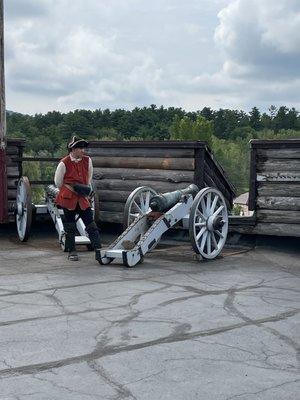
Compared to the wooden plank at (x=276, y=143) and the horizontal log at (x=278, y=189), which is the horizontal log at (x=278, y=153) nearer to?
the wooden plank at (x=276, y=143)

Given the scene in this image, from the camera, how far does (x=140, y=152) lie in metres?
10.9

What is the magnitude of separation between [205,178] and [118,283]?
3808mm

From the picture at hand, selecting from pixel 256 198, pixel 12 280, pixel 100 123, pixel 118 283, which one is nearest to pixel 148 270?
pixel 118 283

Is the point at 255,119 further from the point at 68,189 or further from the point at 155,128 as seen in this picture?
the point at 68,189

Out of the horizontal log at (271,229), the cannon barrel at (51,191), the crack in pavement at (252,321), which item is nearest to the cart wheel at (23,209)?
the cannon barrel at (51,191)

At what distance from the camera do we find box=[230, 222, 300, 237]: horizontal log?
9.56 meters

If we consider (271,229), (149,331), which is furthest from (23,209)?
(149,331)

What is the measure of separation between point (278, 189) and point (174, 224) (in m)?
1.90

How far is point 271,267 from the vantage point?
8.47m

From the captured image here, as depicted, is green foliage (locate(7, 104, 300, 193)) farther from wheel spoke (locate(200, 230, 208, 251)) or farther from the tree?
wheel spoke (locate(200, 230, 208, 251))

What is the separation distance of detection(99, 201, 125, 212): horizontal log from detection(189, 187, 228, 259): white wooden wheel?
7.21 ft

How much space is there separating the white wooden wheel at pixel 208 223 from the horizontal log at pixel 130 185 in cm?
125

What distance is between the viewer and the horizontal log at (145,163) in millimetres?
10312

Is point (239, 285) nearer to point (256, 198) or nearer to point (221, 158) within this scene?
point (256, 198)
